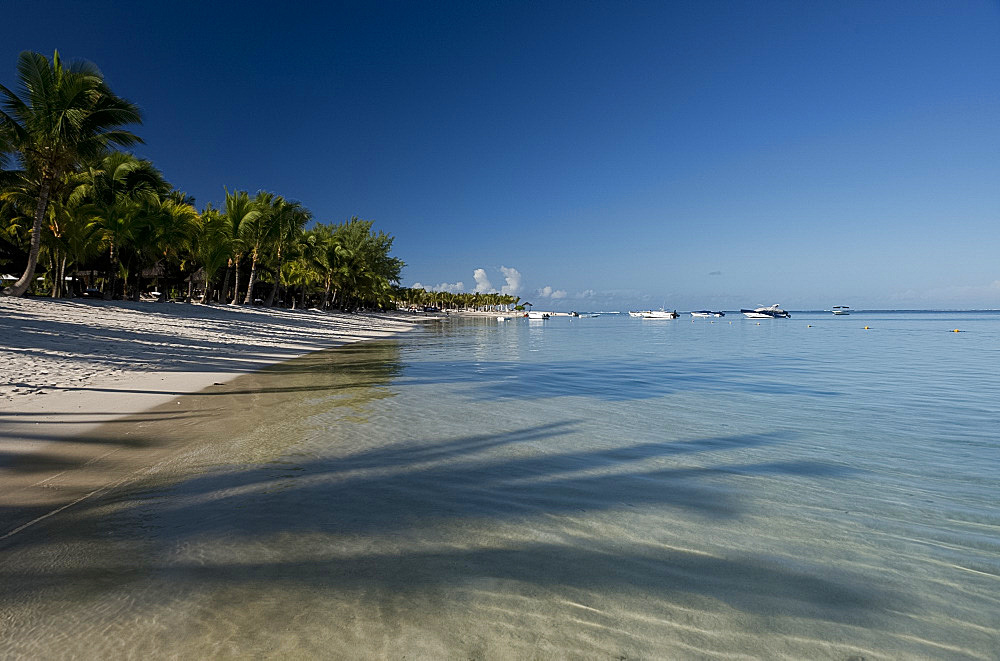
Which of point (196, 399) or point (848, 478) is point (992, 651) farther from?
point (196, 399)

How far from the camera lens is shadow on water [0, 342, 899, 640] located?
3.16 metres

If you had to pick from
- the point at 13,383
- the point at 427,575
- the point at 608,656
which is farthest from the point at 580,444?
the point at 13,383

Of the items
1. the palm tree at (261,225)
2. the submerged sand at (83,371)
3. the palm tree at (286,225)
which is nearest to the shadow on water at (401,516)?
the submerged sand at (83,371)

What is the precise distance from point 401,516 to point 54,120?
2550 cm

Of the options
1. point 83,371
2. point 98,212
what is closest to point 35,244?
point 98,212

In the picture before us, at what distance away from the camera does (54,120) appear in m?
19.7

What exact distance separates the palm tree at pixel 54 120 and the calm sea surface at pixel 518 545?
19.4 meters

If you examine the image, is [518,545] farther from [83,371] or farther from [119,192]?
[119,192]

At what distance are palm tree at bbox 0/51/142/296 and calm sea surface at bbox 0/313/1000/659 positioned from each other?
19412 millimetres

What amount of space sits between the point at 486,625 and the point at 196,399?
9.11 metres

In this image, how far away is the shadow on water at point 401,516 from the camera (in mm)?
3162

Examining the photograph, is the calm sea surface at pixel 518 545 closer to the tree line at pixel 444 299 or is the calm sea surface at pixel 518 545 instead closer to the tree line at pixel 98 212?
the tree line at pixel 98 212

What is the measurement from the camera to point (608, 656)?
2508mm

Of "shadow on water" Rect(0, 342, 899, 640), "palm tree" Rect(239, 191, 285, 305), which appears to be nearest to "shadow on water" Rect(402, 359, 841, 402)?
"shadow on water" Rect(0, 342, 899, 640)
